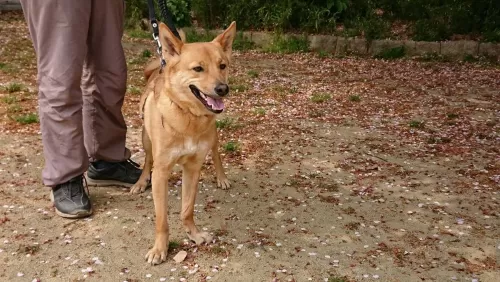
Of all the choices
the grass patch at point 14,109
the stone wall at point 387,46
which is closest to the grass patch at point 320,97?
the stone wall at point 387,46

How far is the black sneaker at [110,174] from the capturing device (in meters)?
4.05

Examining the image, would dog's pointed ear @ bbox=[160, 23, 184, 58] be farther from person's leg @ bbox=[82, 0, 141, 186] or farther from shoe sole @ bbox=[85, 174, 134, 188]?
shoe sole @ bbox=[85, 174, 134, 188]

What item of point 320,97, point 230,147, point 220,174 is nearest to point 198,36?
point 320,97

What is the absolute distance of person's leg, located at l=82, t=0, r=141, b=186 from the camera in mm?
3635

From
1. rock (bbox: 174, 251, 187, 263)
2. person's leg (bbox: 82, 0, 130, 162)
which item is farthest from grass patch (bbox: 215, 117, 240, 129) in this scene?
rock (bbox: 174, 251, 187, 263)

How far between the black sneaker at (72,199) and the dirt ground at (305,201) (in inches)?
2.7

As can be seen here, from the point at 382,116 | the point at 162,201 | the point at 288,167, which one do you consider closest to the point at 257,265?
the point at 162,201

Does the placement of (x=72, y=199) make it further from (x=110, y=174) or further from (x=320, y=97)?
(x=320, y=97)

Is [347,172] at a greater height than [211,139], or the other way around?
[211,139]

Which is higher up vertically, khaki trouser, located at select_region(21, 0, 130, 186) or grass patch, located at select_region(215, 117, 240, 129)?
khaki trouser, located at select_region(21, 0, 130, 186)

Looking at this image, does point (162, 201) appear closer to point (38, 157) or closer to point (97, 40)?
point (97, 40)

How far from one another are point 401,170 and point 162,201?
2.51 meters

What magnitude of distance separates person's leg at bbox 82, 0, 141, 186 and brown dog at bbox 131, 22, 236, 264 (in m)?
0.71

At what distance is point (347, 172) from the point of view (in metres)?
4.60
